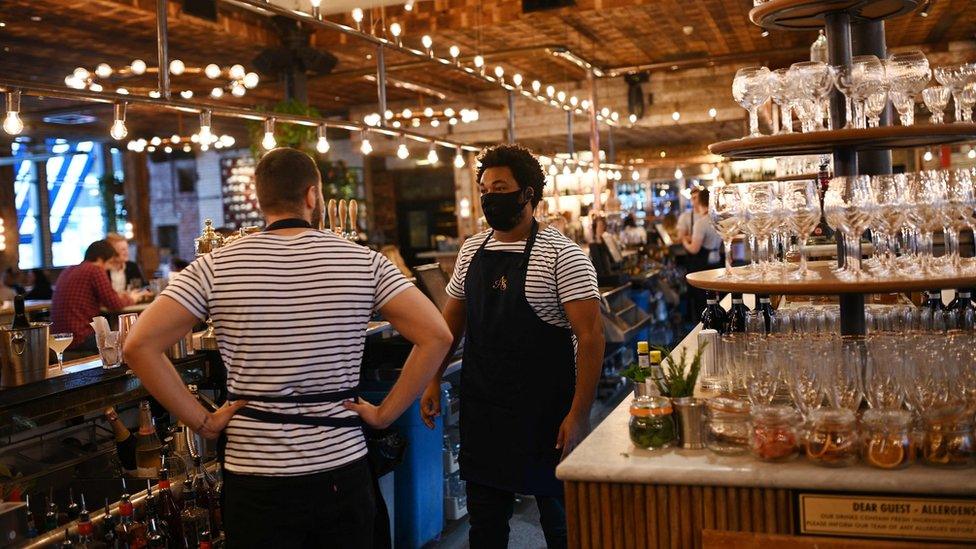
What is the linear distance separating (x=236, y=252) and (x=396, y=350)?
2.09 metres

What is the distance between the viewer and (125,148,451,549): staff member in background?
230cm

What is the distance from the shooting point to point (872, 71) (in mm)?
2543

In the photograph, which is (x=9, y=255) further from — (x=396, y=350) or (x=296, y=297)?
(x=296, y=297)

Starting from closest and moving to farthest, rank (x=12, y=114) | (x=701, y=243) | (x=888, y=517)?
(x=888, y=517) → (x=12, y=114) → (x=701, y=243)

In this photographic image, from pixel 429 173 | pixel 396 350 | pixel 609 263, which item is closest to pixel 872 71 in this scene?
pixel 396 350

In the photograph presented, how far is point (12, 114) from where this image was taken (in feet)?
13.1

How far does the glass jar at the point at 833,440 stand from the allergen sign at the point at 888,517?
92 mm

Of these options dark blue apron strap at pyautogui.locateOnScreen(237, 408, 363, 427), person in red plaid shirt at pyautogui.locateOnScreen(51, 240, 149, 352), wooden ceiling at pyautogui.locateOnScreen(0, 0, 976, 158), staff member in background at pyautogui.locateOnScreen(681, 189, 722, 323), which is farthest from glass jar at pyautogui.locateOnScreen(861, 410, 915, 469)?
staff member in background at pyautogui.locateOnScreen(681, 189, 722, 323)

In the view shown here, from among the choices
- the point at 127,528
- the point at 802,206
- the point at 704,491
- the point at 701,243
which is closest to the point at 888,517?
the point at 704,491

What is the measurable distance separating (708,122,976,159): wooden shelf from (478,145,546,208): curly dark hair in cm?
68

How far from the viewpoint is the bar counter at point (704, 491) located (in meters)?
2.11

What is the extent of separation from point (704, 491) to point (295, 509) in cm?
100

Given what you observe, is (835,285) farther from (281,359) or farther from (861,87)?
(281,359)

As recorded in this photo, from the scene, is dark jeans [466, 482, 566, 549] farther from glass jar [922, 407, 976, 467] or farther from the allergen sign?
glass jar [922, 407, 976, 467]
